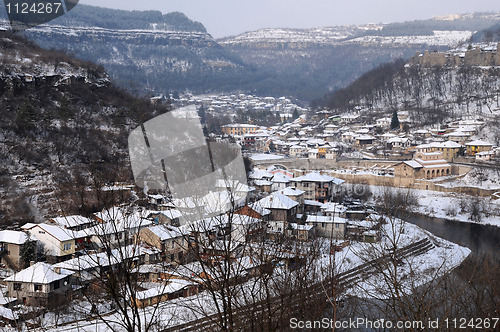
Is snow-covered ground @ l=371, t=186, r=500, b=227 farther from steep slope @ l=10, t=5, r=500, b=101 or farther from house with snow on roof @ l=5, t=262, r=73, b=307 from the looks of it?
steep slope @ l=10, t=5, r=500, b=101

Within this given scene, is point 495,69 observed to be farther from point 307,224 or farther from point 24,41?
point 24,41

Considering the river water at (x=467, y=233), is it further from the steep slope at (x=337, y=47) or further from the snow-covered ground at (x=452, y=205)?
the steep slope at (x=337, y=47)

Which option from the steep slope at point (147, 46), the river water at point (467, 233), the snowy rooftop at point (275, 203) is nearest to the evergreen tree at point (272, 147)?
the river water at point (467, 233)

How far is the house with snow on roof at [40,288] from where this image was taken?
416cm

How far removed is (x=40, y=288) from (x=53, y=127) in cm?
553

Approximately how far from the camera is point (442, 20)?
62.9 m

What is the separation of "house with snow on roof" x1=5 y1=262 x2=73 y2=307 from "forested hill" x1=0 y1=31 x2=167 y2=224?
170 centimetres

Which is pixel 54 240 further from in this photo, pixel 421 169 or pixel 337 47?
pixel 337 47

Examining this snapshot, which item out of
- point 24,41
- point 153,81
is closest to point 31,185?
point 24,41

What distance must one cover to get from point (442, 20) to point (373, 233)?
63893 millimetres

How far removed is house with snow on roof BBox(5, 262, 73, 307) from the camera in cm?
416

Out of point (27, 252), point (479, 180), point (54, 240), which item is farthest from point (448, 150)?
point (27, 252)

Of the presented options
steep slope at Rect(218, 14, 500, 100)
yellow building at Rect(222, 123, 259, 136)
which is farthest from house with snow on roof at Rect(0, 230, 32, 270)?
steep slope at Rect(218, 14, 500, 100)

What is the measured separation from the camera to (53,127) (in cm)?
915
